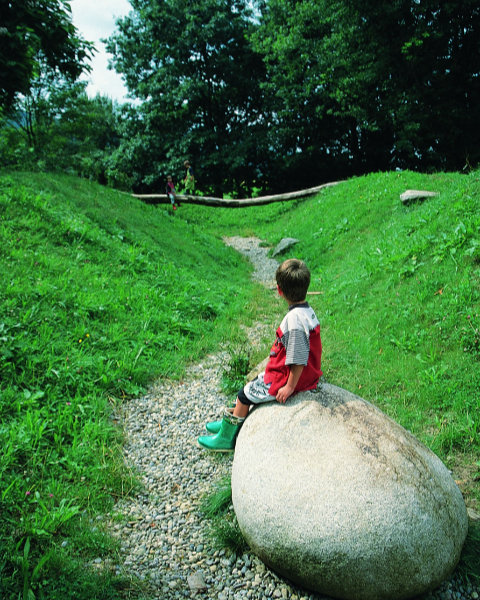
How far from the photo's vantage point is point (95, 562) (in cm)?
318

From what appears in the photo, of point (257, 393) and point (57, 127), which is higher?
point (57, 127)

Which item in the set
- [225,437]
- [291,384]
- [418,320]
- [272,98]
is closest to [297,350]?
[291,384]

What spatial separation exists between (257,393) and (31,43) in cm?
1129

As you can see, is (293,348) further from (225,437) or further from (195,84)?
(195,84)

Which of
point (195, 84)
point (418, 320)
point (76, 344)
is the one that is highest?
point (195, 84)

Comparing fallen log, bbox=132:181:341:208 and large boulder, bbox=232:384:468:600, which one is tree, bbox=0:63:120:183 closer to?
fallen log, bbox=132:181:341:208

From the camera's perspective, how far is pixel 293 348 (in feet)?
11.0

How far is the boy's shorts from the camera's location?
3.68 m

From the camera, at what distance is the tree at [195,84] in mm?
24002

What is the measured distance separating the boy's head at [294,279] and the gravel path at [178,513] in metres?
2.11

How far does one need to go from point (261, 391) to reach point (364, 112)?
19.6 meters

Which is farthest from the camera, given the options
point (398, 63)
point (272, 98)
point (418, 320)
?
point (272, 98)

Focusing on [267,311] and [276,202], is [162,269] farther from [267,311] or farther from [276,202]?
[276,202]

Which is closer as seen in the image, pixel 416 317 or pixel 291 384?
pixel 291 384
